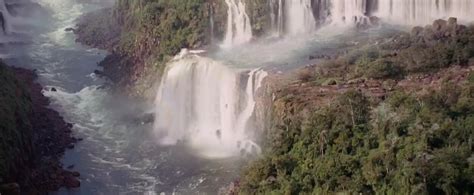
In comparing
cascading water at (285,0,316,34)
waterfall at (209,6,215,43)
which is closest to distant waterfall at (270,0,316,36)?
cascading water at (285,0,316,34)

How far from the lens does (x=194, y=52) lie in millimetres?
54812

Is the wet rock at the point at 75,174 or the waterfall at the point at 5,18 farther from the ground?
the waterfall at the point at 5,18

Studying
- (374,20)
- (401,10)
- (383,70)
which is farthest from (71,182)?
(401,10)

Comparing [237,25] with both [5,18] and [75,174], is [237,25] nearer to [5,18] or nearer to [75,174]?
[75,174]

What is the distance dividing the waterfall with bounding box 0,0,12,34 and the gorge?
2.47 meters

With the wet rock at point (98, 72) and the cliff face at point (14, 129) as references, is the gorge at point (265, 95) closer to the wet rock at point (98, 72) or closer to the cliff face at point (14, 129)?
the wet rock at point (98, 72)

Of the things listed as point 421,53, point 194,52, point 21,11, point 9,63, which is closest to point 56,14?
point 21,11

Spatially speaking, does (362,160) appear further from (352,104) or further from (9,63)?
(9,63)

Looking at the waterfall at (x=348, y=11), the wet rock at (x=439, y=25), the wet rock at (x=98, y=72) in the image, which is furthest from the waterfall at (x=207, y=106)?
the wet rock at (x=439, y=25)

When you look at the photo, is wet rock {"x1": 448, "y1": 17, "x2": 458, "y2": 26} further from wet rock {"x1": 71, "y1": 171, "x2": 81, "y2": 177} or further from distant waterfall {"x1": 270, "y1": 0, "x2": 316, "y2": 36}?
wet rock {"x1": 71, "y1": 171, "x2": 81, "y2": 177}

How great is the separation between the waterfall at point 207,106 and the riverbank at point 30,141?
5715mm

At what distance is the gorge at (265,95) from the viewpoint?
1439 inches

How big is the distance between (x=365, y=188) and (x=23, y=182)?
18.1 meters

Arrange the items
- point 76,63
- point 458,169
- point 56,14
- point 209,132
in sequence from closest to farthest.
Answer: point 458,169, point 209,132, point 76,63, point 56,14
